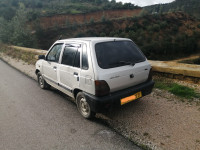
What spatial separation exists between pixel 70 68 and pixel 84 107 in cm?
92

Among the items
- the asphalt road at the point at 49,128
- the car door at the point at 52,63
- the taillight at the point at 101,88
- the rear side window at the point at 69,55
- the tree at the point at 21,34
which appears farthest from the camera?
the tree at the point at 21,34

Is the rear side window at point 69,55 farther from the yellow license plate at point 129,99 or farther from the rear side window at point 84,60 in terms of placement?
the yellow license plate at point 129,99

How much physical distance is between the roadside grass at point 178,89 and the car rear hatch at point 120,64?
1316 mm

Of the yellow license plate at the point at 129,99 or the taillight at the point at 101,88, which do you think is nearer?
the taillight at the point at 101,88

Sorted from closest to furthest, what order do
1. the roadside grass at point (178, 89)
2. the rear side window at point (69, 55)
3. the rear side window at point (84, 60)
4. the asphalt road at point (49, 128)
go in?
the asphalt road at point (49, 128) → the rear side window at point (84, 60) → the rear side window at point (69, 55) → the roadside grass at point (178, 89)

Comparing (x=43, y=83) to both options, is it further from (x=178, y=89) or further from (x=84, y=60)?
(x=178, y=89)

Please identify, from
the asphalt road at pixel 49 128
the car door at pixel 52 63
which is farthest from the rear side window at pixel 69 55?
the asphalt road at pixel 49 128

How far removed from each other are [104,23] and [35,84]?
4439 cm

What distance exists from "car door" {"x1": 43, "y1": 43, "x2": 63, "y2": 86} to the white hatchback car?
0.95ft

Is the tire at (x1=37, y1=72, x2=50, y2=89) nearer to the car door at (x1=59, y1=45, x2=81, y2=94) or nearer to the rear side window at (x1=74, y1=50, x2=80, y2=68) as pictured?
the car door at (x1=59, y1=45, x2=81, y2=94)

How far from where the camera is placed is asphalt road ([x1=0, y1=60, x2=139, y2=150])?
2795 mm

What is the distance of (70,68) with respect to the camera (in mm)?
3643

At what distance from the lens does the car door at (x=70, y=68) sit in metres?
3.46

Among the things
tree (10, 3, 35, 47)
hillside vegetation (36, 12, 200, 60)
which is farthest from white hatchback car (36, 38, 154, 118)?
Result: hillside vegetation (36, 12, 200, 60)
